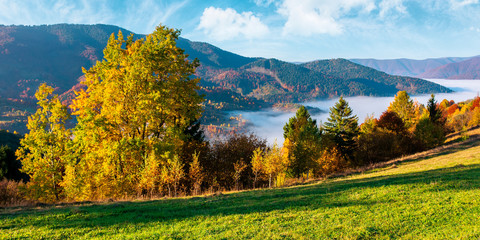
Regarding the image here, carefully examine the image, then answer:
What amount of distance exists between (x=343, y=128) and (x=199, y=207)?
52600 mm

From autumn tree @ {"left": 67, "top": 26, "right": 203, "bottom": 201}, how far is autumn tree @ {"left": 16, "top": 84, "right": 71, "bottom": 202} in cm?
193

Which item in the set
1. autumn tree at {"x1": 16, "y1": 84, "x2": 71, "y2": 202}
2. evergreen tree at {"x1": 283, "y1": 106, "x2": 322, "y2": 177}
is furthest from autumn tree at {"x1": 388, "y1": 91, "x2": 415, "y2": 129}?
autumn tree at {"x1": 16, "y1": 84, "x2": 71, "y2": 202}

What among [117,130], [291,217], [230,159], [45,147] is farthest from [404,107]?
[45,147]

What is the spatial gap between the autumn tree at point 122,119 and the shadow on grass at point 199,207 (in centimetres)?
656

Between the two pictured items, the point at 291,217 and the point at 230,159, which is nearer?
the point at 291,217

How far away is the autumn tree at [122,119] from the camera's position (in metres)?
20.9

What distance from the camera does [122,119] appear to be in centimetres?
2159

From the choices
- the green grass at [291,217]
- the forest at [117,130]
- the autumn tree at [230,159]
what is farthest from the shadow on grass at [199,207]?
A: the autumn tree at [230,159]

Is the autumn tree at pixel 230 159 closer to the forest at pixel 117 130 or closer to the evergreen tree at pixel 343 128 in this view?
the forest at pixel 117 130

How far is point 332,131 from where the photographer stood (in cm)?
6072

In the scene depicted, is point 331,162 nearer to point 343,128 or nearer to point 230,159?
point 343,128

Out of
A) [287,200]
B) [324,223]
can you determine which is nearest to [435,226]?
[324,223]

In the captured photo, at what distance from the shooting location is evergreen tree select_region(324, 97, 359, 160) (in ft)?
194

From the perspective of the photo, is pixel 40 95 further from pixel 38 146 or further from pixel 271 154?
pixel 271 154
